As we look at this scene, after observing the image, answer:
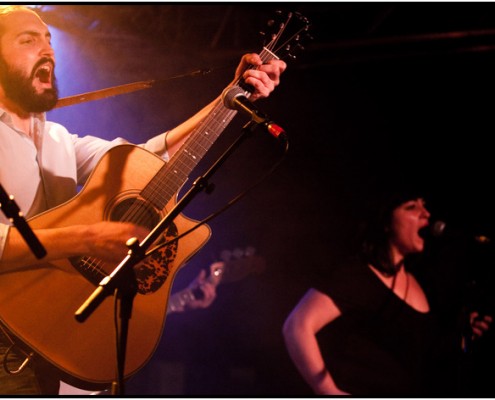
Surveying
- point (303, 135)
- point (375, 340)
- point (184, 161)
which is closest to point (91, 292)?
point (184, 161)

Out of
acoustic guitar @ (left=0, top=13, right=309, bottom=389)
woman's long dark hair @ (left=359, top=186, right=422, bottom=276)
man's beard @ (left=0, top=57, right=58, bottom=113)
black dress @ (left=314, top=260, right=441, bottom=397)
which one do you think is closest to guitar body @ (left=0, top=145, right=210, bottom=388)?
acoustic guitar @ (left=0, top=13, right=309, bottom=389)

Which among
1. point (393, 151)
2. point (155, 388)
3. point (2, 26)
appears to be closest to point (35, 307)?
point (2, 26)

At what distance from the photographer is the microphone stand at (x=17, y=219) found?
174cm

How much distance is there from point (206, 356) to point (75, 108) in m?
2.61

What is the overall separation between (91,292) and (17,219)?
2.06 feet

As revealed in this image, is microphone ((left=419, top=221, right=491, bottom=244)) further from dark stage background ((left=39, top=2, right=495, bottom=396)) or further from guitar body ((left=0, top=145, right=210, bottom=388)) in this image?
guitar body ((left=0, top=145, right=210, bottom=388))

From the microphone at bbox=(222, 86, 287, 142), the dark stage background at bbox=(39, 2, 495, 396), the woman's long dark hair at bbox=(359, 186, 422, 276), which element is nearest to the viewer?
the microphone at bbox=(222, 86, 287, 142)

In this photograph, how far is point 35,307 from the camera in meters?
2.16

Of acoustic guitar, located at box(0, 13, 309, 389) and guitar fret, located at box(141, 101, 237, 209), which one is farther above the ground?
guitar fret, located at box(141, 101, 237, 209)

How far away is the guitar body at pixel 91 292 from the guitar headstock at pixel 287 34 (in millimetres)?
792

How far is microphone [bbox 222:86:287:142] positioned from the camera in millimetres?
1884

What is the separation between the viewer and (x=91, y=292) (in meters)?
2.29

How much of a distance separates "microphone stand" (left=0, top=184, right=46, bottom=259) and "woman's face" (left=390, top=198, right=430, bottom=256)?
88.7 inches

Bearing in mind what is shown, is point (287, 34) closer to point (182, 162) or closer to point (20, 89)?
point (182, 162)
